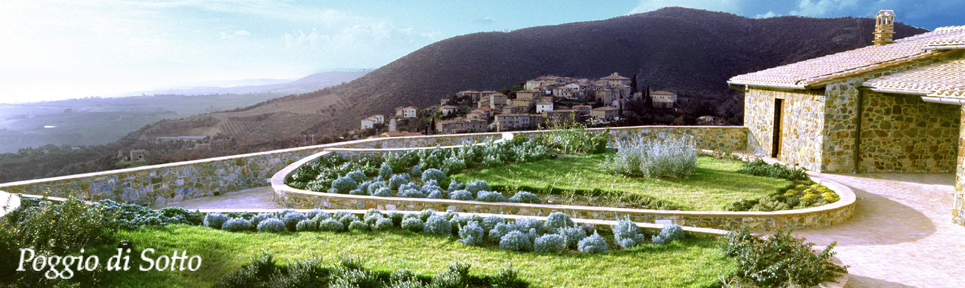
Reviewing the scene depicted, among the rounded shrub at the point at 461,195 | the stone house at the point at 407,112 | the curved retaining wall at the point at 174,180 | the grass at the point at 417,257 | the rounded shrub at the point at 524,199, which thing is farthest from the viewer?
the stone house at the point at 407,112

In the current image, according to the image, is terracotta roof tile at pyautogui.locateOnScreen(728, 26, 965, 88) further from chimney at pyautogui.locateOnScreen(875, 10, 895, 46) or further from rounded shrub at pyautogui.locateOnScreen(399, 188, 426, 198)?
rounded shrub at pyautogui.locateOnScreen(399, 188, 426, 198)

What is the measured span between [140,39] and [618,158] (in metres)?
19.2

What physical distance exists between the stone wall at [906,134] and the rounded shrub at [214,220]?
989 centimetres

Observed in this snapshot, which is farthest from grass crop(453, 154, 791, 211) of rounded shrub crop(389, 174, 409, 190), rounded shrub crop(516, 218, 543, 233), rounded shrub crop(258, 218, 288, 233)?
rounded shrub crop(258, 218, 288, 233)

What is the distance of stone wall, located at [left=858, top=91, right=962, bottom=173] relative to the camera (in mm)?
9501

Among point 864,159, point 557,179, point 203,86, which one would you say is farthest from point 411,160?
point 203,86

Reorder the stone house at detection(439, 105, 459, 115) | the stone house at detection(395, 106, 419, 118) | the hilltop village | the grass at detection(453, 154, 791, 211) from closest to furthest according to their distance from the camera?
the grass at detection(453, 154, 791, 211) < the hilltop village < the stone house at detection(439, 105, 459, 115) < the stone house at detection(395, 106, 419, 118)

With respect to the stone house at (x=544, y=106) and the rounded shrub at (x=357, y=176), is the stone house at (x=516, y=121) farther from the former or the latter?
the rounded shrub at (x=357, y=176)

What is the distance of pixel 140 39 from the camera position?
20609mm

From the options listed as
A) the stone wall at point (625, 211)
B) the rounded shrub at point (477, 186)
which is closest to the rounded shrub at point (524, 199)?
the stone wall at point (625, 211)

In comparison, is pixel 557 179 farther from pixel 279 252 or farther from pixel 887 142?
pixel 887 142

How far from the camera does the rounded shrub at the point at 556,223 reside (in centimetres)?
511

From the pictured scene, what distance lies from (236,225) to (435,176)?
329 cm

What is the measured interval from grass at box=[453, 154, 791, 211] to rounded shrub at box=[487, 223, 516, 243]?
252 centimetres
